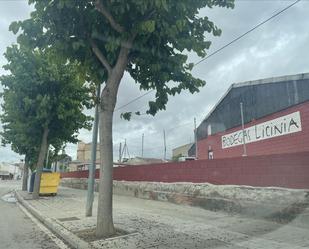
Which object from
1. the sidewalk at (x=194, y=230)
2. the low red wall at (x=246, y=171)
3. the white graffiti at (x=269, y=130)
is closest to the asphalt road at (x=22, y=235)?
the sidewalk at (x=194, y=230)

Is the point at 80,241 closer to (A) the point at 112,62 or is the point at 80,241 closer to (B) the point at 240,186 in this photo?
(A) the point at 112,62

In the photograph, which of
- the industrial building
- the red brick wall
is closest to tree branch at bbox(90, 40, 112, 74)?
the industrial building

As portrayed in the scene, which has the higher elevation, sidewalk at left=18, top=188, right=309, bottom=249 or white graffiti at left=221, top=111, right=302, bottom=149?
white graffiti at left=221, top=111, right=302, bottom=149

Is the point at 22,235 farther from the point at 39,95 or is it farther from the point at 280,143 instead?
the point at 280,143

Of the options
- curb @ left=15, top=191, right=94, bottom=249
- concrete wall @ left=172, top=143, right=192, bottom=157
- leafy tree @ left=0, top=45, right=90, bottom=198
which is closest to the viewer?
curb @ left=15, top=191, right=94, bottom=249

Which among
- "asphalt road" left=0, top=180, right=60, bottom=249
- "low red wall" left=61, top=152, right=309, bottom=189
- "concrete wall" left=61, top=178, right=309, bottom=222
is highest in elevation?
"low red wall" left=61, top=152, right=309, bottom=189

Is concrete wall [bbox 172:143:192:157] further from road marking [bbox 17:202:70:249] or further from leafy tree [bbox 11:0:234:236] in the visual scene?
leafy tree [bbox 11:0:234:236]

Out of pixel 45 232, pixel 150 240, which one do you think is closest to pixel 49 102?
pixel 45 232

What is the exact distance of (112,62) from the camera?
9.50 meters

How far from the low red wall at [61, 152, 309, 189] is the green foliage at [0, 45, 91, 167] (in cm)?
601

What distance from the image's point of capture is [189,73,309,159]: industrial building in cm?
1798

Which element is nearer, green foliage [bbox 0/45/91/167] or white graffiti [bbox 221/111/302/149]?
white graffiti [bbox 221/111/302/149]

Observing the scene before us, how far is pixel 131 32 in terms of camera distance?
866 cm

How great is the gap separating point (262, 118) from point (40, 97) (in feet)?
36.1
